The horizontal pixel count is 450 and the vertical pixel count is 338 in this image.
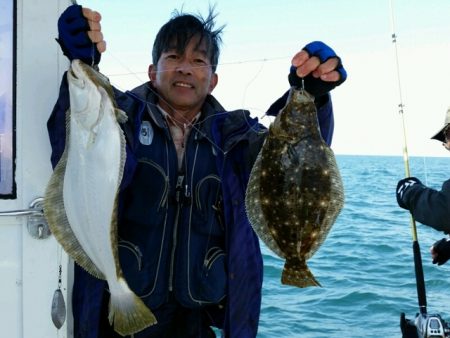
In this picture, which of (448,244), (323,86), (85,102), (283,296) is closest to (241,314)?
(323,86)

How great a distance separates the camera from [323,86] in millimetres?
2053

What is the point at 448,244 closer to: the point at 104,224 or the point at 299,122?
A: the point at 299,122

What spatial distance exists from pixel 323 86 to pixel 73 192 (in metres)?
1.06

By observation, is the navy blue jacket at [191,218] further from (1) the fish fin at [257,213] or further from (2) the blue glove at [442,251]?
(2) the blue glove at [442,251]

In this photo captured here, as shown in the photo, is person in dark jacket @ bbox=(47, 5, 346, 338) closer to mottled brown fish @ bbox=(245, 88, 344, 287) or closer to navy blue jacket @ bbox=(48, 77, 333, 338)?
navy blue jacket @ bbox=(48, 77, 333, 338)

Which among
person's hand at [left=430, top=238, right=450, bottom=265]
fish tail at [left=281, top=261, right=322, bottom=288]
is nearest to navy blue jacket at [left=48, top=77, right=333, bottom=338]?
fish tail at [left=281, top=261, right=322, bottom=288]

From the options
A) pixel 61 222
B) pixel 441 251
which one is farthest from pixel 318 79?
pixel 441 251

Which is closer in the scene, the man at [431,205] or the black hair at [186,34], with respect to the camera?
the black hair at [186,34]

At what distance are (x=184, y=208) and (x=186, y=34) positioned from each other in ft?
2.88

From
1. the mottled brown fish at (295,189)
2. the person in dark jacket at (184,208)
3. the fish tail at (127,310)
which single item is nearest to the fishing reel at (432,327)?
the person in dark jacket at (184,208)

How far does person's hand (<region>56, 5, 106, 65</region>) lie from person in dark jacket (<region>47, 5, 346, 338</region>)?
0.41 metres

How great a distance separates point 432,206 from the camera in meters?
3.95

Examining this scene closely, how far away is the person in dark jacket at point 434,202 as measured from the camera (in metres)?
3.89

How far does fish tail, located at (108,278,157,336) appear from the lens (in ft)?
6.01
